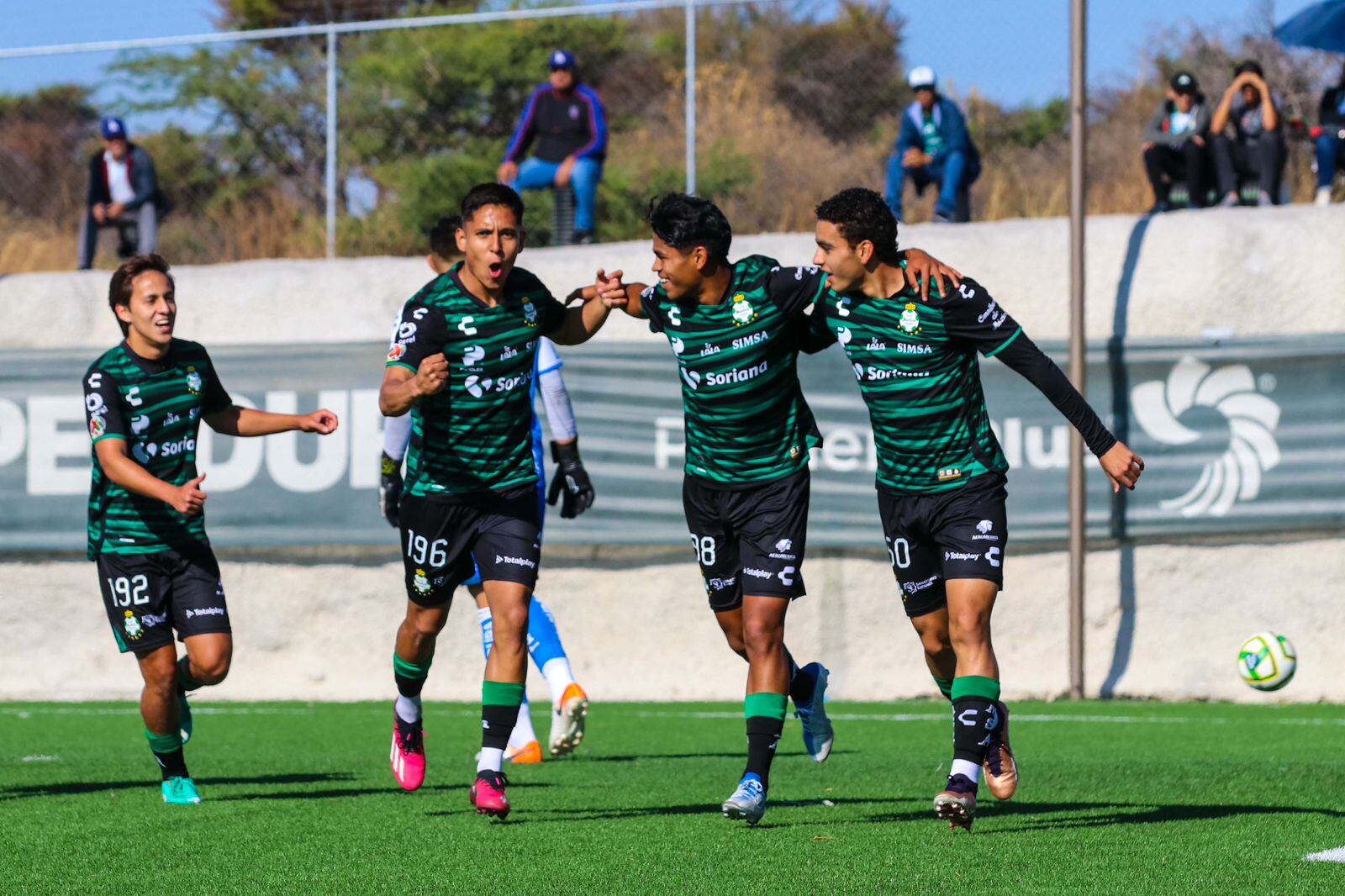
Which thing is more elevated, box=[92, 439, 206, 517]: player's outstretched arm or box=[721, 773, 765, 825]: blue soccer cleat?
box=[92, 439, 206, 517]: player's outstretched arm

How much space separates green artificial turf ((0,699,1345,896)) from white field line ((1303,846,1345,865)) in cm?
5

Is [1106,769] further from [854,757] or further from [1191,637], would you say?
[1191,637]

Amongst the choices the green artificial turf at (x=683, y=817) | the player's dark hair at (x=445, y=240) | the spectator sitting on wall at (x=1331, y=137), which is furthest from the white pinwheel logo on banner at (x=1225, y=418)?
the player's dark hair at (x=445, y=240)

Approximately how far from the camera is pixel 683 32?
1628 centimetres

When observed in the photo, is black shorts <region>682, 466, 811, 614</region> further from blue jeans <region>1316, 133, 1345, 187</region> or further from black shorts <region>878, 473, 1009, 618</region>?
blue jeans <region>1316, 133, 1345, 187</region>

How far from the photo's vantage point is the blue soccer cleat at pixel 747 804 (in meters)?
6.26

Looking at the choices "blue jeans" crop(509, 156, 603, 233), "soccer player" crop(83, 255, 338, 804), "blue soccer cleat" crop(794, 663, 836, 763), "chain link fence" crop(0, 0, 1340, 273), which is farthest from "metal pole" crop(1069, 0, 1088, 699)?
"soccer player" crop(83, 255, 338, 804)

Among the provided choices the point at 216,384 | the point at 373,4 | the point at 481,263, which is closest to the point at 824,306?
the point at 481,263

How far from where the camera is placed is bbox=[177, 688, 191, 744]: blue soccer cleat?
748cm

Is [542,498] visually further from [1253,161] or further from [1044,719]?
[1253,161]

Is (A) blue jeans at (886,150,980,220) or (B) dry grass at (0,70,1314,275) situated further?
(B) dry grass at (0,70,1314,275)

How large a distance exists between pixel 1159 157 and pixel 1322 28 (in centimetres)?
149

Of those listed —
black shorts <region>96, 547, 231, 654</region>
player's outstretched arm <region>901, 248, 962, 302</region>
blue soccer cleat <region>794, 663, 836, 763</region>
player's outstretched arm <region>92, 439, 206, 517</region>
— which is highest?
player's outstretched arm <region>901, 248, 962, 302</region>

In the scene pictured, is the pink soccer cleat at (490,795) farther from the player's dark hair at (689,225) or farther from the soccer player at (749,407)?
the player's dark hair at (689,225)
